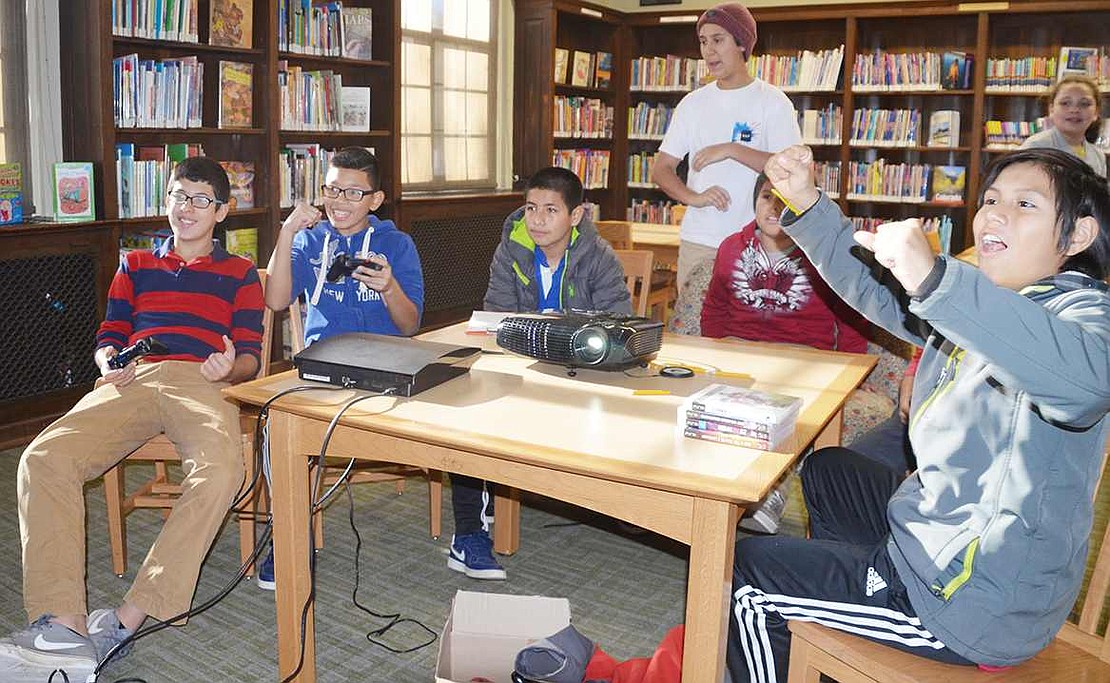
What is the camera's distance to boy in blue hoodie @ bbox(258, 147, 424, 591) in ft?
8.77

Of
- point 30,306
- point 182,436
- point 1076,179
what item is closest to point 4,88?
point 30,306

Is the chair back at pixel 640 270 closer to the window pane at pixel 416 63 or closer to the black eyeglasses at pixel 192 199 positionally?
the black eyeglasses at pixel 192 199

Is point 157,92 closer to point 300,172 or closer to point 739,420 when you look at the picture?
point 300,172

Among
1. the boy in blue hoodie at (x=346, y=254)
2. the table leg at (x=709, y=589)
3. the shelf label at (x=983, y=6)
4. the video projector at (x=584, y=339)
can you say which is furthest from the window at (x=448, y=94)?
the table leg at (x=709, y=589)

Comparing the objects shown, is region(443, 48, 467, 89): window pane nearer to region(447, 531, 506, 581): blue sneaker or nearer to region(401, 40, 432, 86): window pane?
region(401, 40, 432, 86): window pane

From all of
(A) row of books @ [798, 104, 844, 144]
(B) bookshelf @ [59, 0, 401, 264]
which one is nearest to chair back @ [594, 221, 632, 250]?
(B) bookshelf @ [59, 0, 401, 264]

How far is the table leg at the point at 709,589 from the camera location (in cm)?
143

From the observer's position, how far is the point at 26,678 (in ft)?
6.32

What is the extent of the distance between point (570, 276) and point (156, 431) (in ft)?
3.72

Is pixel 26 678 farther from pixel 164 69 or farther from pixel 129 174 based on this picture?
pixel 164 69

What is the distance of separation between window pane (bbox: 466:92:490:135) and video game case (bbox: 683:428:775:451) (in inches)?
196

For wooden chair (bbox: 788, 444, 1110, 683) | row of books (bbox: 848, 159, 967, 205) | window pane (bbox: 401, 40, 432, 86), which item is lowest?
wooden chair (bbox: 788, 444, 1110, 683)

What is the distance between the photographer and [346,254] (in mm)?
2645

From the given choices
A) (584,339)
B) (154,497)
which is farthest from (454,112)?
(584,339)
